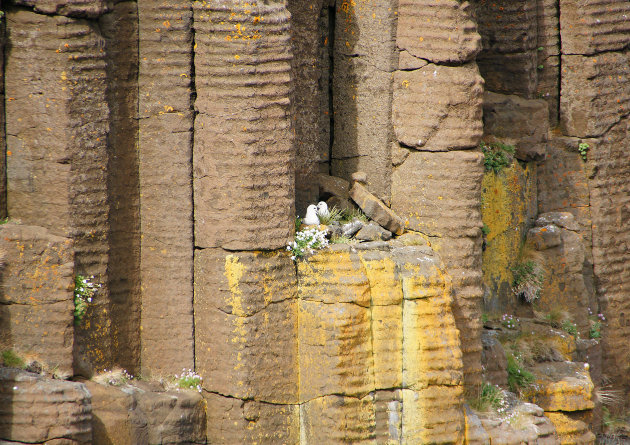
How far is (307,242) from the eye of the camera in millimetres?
9758

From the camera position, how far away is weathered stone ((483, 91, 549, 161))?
42.1ft

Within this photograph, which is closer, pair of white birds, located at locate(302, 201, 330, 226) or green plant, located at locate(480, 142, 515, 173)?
pair of white birds, located at locate(302, 201, 330, 226)

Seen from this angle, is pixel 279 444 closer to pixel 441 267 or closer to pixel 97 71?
pixel 441 267

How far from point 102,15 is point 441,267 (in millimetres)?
3926

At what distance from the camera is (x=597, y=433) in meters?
12.7

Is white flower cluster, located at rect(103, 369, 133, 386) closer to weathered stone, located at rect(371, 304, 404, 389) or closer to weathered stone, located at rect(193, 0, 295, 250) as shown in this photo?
weathered stone, located at rect(193, 0, 295, 250)

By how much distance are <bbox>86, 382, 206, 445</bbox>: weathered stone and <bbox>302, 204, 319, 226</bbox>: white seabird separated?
1948 mm

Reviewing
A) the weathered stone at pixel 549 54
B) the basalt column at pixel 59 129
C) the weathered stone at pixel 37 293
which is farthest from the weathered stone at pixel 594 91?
the weathered stone at pixel 37 293

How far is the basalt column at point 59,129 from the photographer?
880 cm

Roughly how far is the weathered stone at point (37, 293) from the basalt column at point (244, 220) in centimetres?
132

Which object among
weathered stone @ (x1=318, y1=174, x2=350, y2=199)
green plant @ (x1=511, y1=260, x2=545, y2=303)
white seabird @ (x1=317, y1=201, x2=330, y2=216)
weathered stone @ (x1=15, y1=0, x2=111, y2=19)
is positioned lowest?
green plant @ (x1=511, y1=260, x2=545, y2=303)

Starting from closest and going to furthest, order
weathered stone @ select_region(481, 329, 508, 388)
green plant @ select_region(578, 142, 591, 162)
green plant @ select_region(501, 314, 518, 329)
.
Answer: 1. weathered stone @ select_region(481, 329, 508, 388)
2. green plant @ select_region(501, 314, 518, 329)
3. green plant @ select_region(578, 142, 591, 162)

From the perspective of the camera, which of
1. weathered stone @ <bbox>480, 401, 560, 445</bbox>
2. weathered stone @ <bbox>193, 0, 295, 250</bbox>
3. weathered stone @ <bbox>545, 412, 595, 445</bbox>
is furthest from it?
weathered stone @ <bbox>545, 412, 595, 445</bbox>

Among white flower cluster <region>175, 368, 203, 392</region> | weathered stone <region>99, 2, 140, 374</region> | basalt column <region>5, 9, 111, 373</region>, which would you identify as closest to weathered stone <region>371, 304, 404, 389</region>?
white flower cluster <region>175, 368, 203, 392</region>
